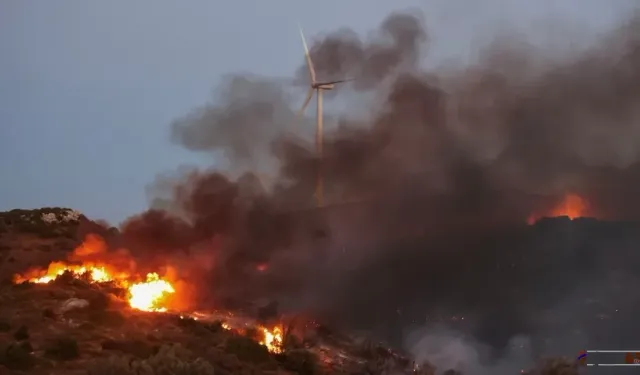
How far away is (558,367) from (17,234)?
63.8 m

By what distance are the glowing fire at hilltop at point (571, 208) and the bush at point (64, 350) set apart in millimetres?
35710

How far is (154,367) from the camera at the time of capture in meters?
26.9

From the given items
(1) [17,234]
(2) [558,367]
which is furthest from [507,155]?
(1) [17,234]

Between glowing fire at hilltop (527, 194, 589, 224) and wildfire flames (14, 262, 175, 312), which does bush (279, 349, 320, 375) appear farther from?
glowing fire at hilltop (527, 194, 589, 224)

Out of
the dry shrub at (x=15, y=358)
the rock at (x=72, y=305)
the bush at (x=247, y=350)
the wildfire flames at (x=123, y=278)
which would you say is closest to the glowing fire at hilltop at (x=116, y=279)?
the wildfire flames at (x=123, y=278)

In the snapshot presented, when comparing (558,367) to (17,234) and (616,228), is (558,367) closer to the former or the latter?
(616,228)

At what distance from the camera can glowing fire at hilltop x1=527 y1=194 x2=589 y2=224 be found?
52.8 meters

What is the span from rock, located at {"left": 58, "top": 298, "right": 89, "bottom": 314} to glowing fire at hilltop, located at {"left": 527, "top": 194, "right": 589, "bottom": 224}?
111 ft

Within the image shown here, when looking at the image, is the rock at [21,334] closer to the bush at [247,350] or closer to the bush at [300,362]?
the bush at [247,350]

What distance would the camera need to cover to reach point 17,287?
46219 millimetres

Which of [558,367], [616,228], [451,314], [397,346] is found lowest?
[558,367]

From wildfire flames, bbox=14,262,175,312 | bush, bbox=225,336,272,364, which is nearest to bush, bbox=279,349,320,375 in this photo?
bush, bbox=225,336,272,364

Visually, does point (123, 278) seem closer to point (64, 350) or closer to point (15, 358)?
point (64, 350)

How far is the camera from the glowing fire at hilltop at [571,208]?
5278 cm
